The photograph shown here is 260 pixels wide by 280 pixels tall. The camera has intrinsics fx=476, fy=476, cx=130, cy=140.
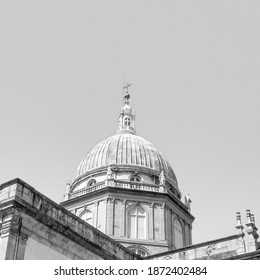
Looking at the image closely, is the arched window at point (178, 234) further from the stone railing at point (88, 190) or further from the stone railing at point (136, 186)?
the stone railing at point (88, 190)

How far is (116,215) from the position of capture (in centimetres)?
4188

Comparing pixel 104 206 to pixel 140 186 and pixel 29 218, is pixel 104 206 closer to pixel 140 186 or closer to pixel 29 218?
pixel 140 186

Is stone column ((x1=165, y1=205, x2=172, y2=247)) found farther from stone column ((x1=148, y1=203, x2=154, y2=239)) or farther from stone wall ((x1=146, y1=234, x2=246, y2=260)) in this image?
stone wall ((x1=146, y1=234, x2=246, y2=260))

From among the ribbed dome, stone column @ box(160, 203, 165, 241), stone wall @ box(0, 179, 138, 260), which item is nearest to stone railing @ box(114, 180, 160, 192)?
stone column @ box(160, 203, 165, 241)

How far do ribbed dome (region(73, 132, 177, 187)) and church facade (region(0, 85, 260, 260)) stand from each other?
99 mm

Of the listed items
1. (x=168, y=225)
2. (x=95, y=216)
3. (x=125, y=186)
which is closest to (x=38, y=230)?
(x=95, y=216)

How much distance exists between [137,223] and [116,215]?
203cm

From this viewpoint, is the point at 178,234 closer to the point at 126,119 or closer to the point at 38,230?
the point at 126,119

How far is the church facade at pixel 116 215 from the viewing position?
22.1 m

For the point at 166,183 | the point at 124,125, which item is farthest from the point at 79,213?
the point at 124,125

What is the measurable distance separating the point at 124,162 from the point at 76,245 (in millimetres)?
22467

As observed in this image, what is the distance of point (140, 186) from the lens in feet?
144

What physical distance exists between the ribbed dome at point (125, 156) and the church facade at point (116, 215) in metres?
0.10
